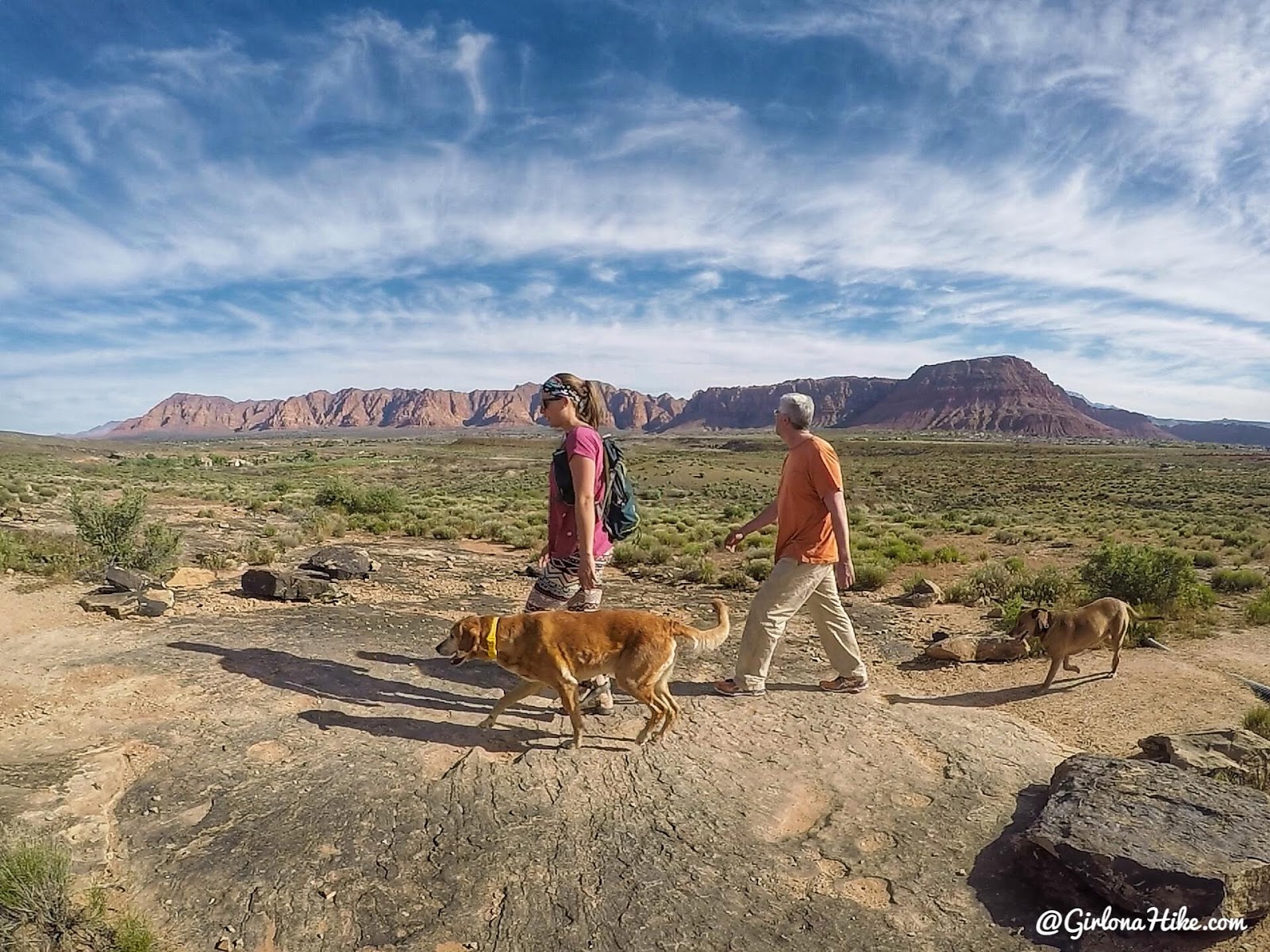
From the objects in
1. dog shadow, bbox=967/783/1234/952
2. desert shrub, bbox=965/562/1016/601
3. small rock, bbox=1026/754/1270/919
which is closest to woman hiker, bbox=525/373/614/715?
dog shadow, bbox=967/783/1234/952

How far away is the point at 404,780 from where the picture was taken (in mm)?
4156

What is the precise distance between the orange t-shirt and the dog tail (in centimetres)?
78

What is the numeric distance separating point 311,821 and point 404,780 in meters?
0.55

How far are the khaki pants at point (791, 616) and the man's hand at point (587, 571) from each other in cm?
141

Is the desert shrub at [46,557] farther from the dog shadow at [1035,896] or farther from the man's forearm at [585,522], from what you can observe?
the dog shadow at [1035,896]

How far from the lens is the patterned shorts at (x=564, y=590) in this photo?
488 centimetres

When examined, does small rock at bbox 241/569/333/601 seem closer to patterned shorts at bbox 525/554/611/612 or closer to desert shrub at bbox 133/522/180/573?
desert shrub at bbox 133/522/180/573

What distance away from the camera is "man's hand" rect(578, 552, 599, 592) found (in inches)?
180

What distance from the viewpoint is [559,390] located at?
179 inches

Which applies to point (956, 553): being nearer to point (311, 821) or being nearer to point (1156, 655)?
point (1156, 655)

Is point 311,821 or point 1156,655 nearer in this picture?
point 311,821

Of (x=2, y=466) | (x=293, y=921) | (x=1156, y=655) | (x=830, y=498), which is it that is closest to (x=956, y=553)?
(x=1156, y=655)

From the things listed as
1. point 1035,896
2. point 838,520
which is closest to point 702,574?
point 838,520

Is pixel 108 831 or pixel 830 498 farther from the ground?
pixel 830 498
